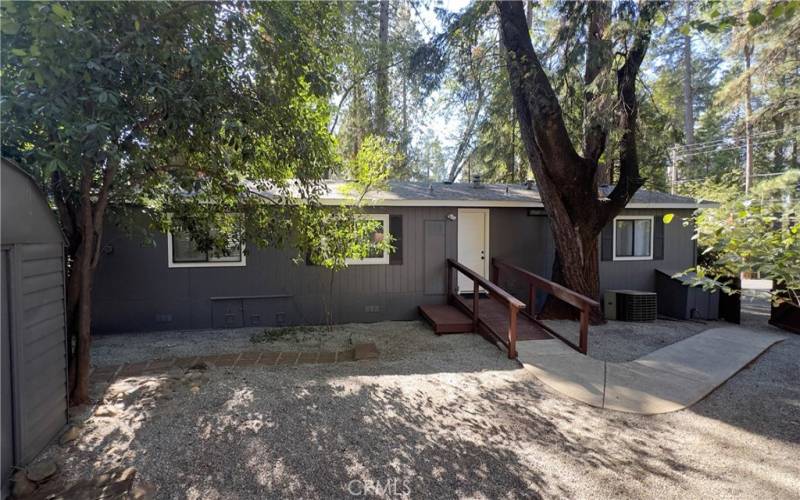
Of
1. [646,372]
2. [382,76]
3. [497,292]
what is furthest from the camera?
[382,76]

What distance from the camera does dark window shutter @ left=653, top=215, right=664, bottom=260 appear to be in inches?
336

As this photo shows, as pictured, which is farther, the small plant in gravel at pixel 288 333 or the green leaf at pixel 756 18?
the small plant in gravel at pixel 288 333

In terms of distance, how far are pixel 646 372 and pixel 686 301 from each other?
15.0 ft

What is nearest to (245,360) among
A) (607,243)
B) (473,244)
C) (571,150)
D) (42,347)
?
(42,347)

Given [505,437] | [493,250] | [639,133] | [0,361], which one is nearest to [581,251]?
[493,250]

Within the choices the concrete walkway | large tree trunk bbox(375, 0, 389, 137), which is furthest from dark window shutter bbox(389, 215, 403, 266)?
large tree trunk bbox(375, 0, 389, 137)

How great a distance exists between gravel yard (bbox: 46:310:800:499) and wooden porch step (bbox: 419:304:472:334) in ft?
5.83

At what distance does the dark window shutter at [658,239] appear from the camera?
8547mm

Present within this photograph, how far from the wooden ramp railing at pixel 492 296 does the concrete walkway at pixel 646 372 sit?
241 mm

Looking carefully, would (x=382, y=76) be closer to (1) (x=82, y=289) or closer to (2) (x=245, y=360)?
(2) (x=245, y=360)

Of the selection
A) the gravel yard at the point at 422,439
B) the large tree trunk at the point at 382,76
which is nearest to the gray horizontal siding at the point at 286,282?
the gravel yard at the point at 422,439

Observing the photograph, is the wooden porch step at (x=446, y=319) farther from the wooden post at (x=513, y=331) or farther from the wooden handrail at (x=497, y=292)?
the wooden post at (x=513, y=331)

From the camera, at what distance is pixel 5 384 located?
89.7 inches

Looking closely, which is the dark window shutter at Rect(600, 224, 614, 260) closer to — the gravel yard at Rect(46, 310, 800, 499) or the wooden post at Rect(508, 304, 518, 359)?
the gravel yard at Rect(46, 310, 800, 499)
